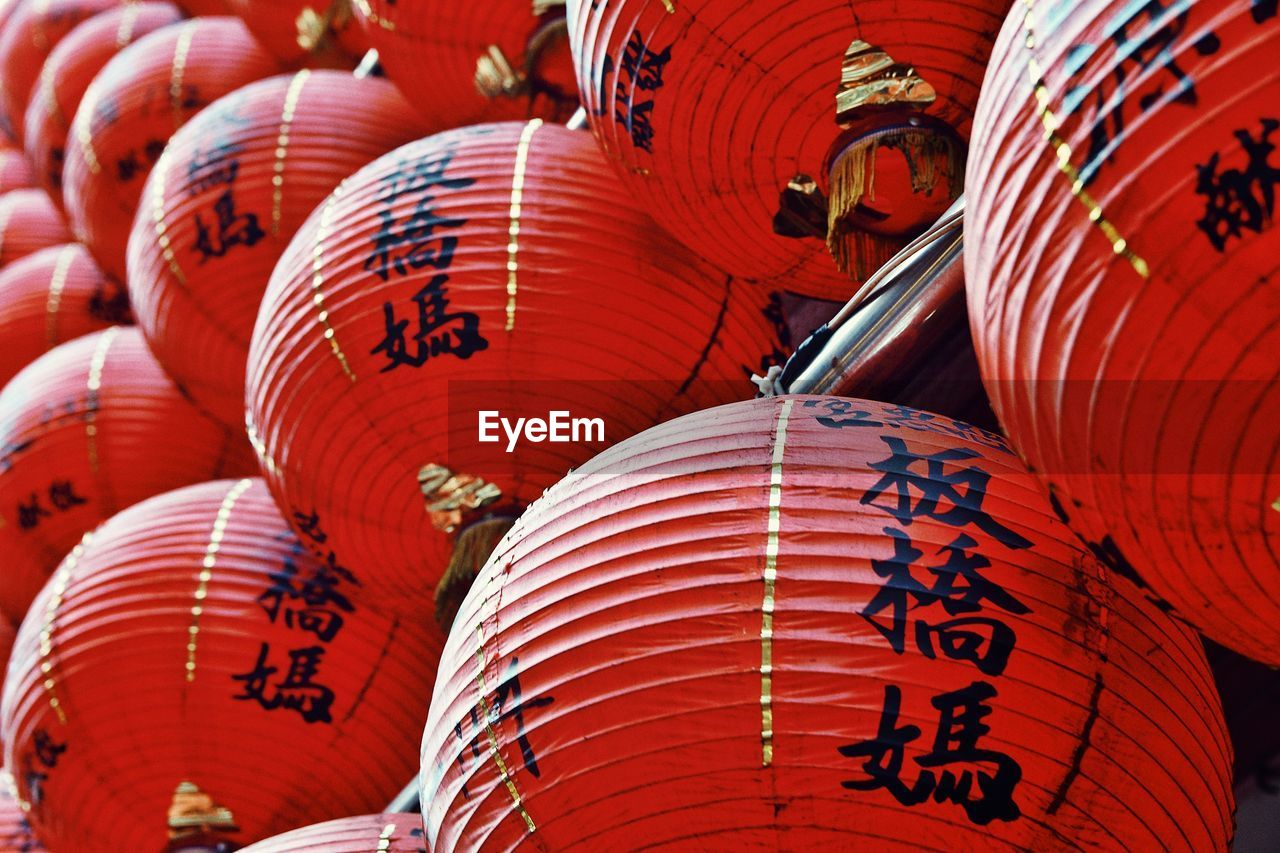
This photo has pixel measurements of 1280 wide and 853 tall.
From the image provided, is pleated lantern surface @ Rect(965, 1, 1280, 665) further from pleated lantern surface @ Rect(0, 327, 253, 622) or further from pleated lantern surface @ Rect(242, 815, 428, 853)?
pleated lantern surface @ Rect(0, 327, 253, 622)

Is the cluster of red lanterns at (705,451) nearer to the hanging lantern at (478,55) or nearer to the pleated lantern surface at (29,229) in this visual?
the hanging lantern at (478,55)

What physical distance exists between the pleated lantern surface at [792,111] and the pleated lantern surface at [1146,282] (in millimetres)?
364

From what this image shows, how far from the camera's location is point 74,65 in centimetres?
388

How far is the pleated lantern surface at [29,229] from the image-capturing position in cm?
429

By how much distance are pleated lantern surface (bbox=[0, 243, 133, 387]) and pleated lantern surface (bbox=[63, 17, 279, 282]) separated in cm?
43

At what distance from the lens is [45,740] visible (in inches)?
77.3

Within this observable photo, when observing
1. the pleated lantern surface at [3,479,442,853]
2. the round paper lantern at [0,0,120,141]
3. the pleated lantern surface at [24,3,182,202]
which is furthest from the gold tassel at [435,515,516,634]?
the round paper lantern at [0,0,120,141]

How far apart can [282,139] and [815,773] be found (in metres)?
1.64

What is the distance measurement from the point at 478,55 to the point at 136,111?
4.39 ft

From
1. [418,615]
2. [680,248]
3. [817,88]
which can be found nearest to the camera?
[817,88]

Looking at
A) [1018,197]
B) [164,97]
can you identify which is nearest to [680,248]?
[1018,197]

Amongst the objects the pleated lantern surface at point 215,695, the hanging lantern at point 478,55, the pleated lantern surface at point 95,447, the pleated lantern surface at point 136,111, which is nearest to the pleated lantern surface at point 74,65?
the pleated lantern surface at point 136,111

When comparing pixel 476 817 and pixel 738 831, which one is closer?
pixel 738 831

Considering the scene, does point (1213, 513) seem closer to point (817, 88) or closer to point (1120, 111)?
point (1120, 111)
